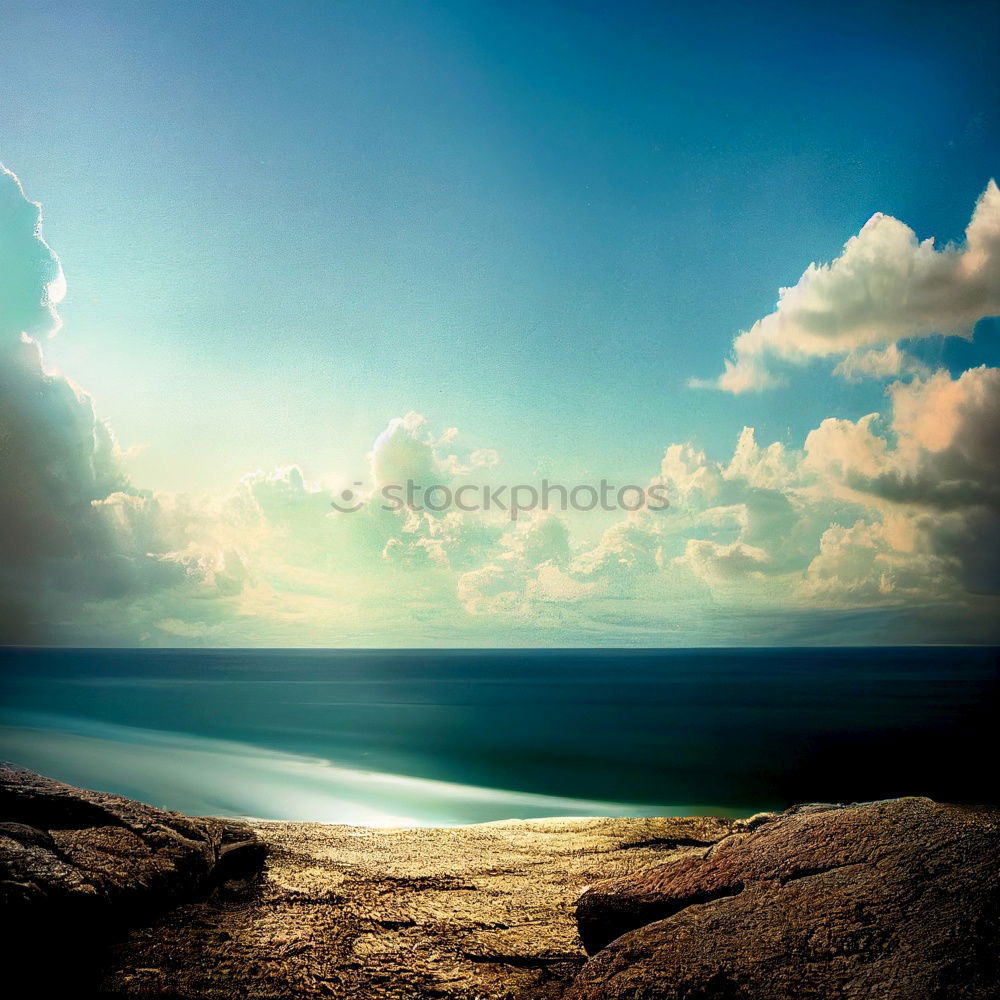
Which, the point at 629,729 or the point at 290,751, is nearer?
the point at 290,751

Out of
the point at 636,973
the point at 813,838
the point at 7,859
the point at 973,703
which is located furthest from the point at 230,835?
the point at 973,703

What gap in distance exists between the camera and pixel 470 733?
107 feet

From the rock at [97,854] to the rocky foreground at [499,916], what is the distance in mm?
15

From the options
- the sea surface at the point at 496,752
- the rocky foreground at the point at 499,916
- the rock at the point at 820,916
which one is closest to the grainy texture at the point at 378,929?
the rocky foreground at the point at 499,916

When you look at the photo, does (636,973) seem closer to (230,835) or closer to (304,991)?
(304,991)

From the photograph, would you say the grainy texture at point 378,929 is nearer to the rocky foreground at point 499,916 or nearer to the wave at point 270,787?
the rocky foreground at point 499,916

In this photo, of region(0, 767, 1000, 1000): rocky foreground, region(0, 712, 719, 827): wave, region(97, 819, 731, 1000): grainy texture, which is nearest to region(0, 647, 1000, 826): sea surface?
region(0, 712, 719, 827): wave

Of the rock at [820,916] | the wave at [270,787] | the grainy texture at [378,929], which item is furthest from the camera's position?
the wave at [270,787]

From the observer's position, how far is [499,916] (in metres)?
5.44

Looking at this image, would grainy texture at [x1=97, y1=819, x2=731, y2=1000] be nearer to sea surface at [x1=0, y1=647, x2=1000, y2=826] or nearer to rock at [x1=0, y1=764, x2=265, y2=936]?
rock at [x1=0, y1=764, x2=265, y2=936]

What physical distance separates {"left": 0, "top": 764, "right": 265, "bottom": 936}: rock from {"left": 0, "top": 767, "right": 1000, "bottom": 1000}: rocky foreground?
0.05ft

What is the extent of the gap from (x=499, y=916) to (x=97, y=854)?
3.11 meters

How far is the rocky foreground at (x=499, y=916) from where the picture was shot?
11.4 ft

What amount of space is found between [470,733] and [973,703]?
34.1 m
